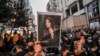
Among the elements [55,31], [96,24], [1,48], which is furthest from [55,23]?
[96,24]

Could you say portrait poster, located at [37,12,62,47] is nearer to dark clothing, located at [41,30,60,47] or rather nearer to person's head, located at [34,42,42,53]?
dark clothing, located at [41,30,60,47]

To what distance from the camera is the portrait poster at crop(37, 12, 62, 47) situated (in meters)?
9.45

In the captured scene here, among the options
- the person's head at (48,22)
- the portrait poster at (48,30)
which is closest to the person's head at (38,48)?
the portrait poster at (48,30)

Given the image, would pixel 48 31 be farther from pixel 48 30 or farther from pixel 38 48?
pixel 38 48

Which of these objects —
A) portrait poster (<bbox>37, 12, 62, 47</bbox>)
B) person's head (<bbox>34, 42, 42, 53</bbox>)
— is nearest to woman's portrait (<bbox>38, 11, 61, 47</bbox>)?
portrait poster (<bbox>37, 12, 62, 47</bbox>)

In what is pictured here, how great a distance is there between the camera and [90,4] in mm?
36188

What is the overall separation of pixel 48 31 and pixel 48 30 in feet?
0.09

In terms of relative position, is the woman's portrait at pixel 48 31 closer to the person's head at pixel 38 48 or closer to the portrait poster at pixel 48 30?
the portrait poster at pixel 48 30

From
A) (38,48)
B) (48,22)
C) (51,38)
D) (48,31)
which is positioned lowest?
(38,48)

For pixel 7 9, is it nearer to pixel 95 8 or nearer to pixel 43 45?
pixel 95 8

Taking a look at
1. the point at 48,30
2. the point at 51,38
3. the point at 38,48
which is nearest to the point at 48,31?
the point at 48,30

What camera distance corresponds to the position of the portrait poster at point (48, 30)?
9.45 metres

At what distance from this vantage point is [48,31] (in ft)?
30.9

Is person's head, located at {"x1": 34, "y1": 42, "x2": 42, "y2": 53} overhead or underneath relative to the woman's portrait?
underneath
